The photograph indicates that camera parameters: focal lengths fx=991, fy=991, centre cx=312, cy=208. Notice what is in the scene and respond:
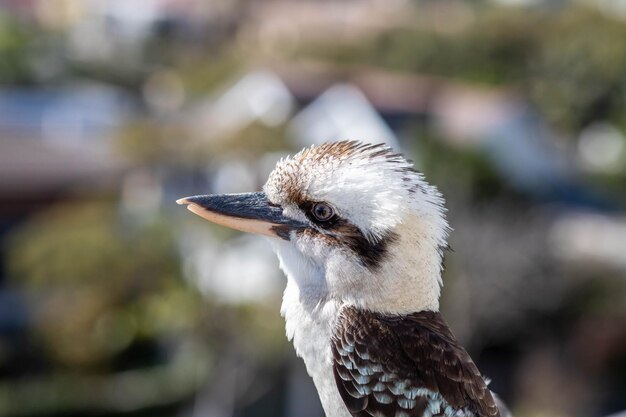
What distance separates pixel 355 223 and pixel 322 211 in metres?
0.16

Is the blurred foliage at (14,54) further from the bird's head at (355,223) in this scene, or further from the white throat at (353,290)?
the white throat at (353,290)

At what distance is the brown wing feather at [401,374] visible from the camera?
3729 millimetres

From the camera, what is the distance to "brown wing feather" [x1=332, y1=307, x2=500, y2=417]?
3729 millimetres

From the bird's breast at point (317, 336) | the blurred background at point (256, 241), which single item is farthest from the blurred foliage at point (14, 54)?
the bird's breast at point (317, 336)

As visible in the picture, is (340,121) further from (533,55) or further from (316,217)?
(316,217)

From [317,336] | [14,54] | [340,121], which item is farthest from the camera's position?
[14,54]

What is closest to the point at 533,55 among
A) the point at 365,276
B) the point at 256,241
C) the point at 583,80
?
the point at 583,80

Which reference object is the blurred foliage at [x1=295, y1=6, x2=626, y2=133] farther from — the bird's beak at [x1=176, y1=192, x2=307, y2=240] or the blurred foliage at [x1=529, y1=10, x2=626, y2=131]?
the bird's beak at [x1=176, y1=192, x2=307, y2=240]

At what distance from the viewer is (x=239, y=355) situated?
15781 millimetres

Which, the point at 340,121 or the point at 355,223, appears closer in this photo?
the point at 355,223

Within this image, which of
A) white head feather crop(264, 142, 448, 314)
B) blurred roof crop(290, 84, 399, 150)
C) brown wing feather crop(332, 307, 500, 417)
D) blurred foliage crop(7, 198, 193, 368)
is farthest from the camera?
blurred roof crop(290, 84, 399, 150)

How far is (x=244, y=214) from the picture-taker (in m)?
→ 4.02

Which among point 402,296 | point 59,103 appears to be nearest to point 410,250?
point 402,296

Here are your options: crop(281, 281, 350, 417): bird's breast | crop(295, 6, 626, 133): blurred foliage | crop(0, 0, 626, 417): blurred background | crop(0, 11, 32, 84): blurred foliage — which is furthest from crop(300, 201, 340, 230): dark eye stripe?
crop(0, 11, 32, 84): blurred foliage
